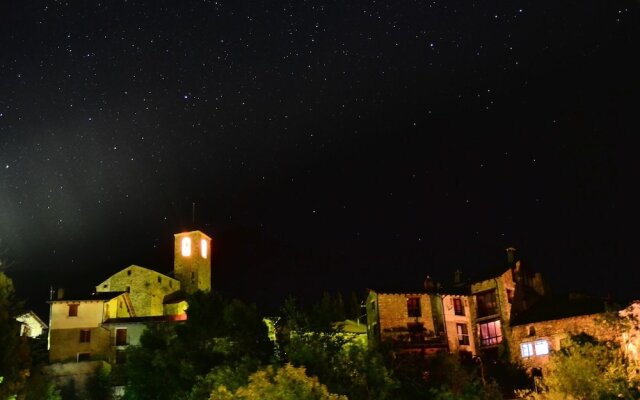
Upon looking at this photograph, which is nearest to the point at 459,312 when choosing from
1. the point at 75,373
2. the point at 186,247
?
the point at 75,373

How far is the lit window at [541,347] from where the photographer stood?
5211 centimetres

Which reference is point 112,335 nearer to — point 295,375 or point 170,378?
point 170,378

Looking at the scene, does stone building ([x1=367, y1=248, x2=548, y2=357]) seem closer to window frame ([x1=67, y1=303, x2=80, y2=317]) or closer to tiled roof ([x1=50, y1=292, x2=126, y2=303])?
tiled roof ([x1=50, y1=292, x2=126, y2=303])

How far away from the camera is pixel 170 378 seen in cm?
4428

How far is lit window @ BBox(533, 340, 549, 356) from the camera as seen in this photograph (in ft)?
171

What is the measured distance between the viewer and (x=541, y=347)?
173 ft

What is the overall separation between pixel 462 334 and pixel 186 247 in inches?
1559

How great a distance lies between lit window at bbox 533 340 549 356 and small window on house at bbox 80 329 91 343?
37273 millimetres

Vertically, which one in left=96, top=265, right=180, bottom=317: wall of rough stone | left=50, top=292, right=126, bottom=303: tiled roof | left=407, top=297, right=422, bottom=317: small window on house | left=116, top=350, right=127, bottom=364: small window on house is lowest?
left=116, top=350, right=127, bottom=364: small window on house

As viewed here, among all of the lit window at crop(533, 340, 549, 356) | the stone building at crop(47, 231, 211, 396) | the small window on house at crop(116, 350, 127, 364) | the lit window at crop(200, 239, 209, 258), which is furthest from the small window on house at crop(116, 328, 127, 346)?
the lit window at crop(533, 340, 549, 356)

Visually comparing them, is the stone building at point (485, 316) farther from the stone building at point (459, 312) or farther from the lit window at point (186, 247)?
the lit window at point (186, 247)

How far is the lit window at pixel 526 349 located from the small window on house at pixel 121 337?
33434 mm

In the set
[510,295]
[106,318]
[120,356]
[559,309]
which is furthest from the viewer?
[106,318]

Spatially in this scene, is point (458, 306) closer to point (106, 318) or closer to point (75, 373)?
point (106, 318)
